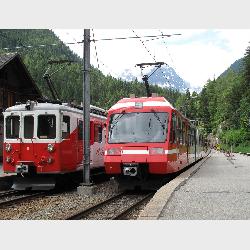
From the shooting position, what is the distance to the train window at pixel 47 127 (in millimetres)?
16922

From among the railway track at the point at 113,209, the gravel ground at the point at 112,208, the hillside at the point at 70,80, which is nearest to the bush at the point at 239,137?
the hillside at the point at 70,80

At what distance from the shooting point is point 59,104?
17.5 m

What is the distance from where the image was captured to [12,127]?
17.4 meters

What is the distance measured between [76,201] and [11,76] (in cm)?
2308

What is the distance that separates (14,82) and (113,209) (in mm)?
25343

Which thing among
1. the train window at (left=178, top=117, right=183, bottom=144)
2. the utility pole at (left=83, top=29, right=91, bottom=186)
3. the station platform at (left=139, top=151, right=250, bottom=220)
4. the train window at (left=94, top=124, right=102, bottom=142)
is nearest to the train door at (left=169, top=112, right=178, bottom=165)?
the train window at (left=178, top=117, right=183, bottom=144)

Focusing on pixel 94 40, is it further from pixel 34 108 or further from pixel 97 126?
pixel 97 126

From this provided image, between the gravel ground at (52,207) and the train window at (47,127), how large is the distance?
1929 mm

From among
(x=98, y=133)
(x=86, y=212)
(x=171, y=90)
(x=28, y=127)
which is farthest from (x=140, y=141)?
(x=171, y=90)

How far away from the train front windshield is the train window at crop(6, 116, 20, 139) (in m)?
3.23

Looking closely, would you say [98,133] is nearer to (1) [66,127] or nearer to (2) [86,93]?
(1) [66,127]

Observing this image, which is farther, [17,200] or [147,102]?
[147,102]

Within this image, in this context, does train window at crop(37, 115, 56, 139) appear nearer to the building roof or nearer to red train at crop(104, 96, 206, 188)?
red train at crop(104, 96, 206, 188)

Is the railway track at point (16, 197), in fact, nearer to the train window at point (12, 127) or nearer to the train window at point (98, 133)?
the train window at point (12, 127)
